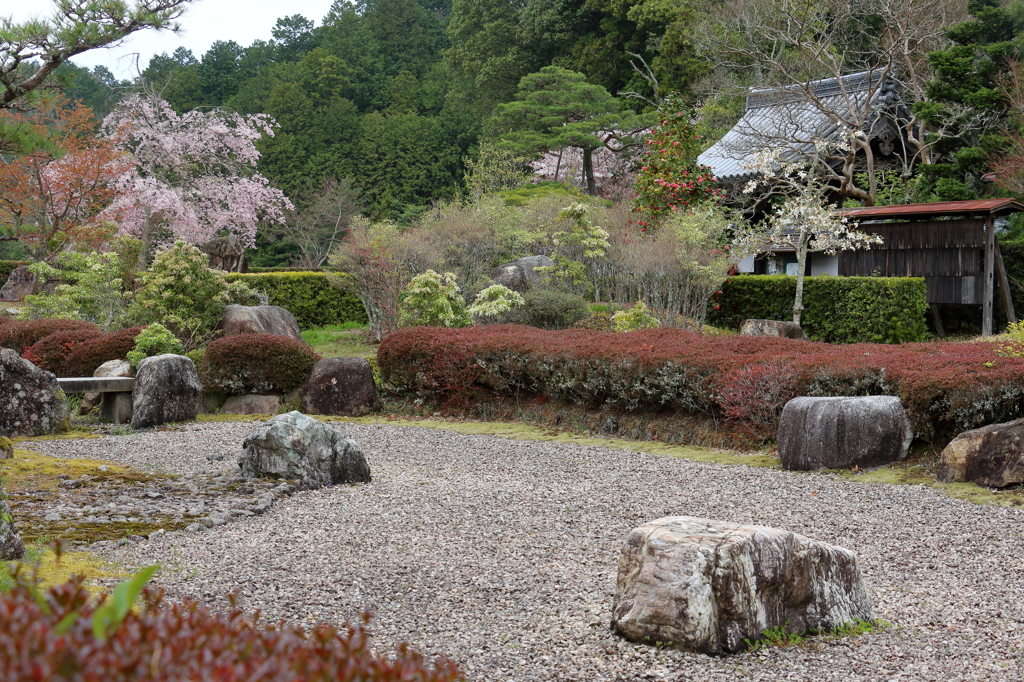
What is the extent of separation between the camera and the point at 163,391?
30.7 feet

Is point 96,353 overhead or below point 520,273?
below

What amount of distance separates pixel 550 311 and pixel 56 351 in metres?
6.95

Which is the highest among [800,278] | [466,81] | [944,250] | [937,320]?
[466,81]

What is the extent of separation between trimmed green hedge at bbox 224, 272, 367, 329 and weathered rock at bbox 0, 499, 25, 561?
13.7 m

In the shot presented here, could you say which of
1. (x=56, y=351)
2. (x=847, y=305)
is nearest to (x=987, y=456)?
(x=847, y=305)

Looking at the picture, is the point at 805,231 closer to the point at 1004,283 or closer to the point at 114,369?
the point at 1004,283

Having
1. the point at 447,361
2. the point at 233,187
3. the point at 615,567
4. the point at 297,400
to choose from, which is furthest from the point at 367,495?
the point at 233,187

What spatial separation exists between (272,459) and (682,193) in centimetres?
1209

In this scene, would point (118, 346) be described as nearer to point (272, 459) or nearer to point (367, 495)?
point (272, 459)

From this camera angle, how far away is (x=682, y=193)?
16.5m

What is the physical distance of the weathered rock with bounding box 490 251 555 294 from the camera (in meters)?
14.9

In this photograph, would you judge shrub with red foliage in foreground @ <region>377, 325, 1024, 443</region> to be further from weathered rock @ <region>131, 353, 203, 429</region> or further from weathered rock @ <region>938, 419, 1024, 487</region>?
weathered rock @ <region>131, 353, 203, 429</region>

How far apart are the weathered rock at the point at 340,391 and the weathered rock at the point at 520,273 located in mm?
4828

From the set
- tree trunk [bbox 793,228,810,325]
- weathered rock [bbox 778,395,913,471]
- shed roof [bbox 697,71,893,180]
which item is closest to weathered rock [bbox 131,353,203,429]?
weathered rock [bbox 778,395,913,471]
